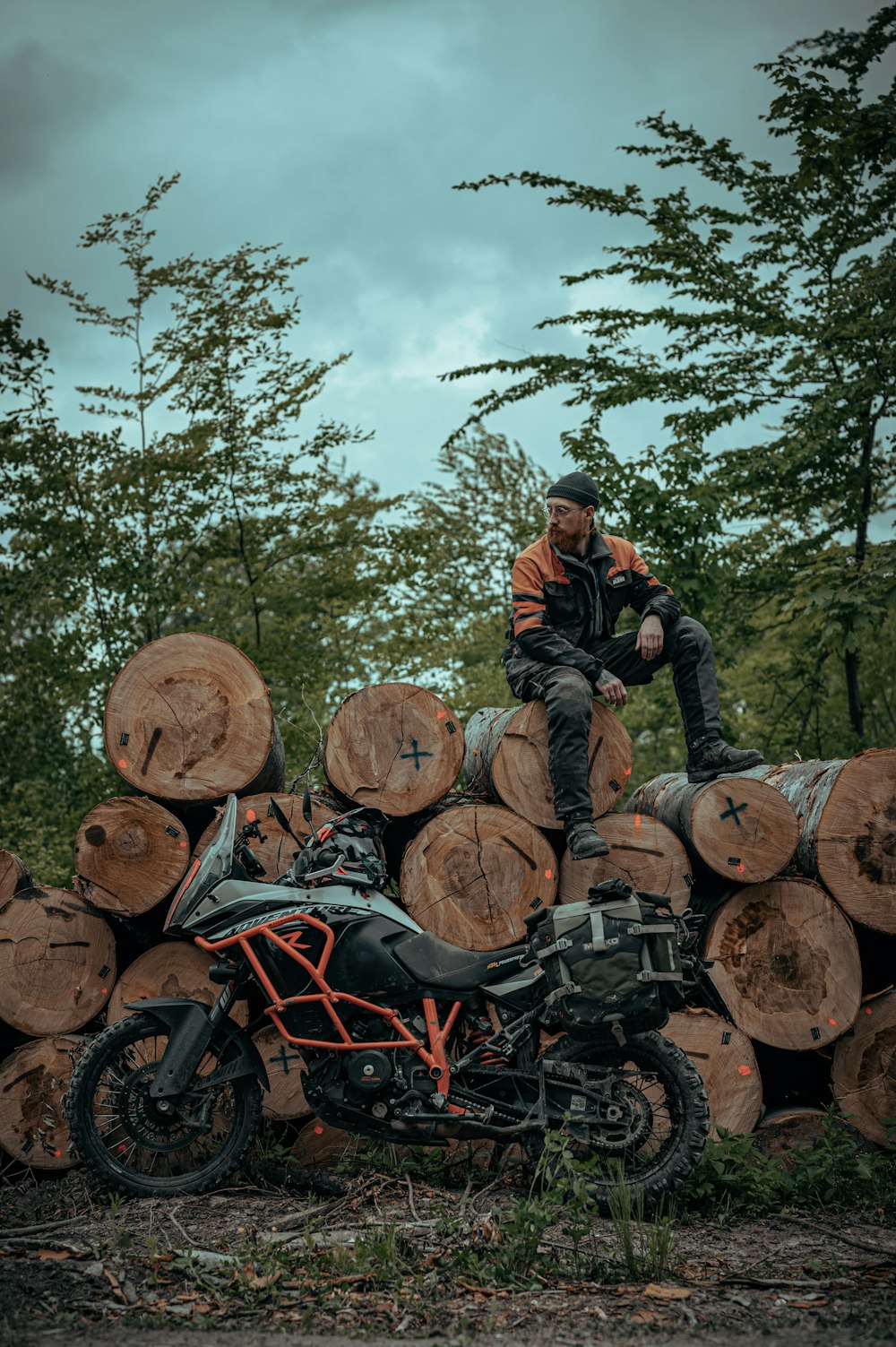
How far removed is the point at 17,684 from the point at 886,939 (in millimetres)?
9874

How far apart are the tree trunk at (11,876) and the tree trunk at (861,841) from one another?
3614 millimetres

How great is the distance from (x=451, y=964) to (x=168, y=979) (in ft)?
4.99

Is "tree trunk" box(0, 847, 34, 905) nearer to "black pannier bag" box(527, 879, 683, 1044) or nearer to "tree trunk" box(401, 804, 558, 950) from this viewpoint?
"tree trunk" box(401, 804, 558, 950)

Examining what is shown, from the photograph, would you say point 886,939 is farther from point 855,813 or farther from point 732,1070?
point 732,1070

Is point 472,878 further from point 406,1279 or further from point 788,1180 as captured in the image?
point 406,1279

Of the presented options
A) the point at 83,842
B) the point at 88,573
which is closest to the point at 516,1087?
A: the point at 83,842

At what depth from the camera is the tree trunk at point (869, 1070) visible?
16.9ft

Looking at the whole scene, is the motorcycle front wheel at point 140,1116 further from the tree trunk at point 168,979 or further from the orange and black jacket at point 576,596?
the orange and black jacket at point 576,596

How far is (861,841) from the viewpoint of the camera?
5.23m

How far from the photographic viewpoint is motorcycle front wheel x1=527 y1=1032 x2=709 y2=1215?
161 inches

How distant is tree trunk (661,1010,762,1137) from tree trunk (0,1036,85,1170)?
265cm

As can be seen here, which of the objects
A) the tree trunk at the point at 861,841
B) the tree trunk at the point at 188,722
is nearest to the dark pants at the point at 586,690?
the tree trunk at the point at 861,841

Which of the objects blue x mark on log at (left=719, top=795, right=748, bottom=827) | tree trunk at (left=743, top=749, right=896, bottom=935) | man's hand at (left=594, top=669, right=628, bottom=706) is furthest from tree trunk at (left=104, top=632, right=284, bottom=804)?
tree trunk at (left=743, top=749, right=896, bottom=935)

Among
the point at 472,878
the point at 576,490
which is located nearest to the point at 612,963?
the point at 472,878
